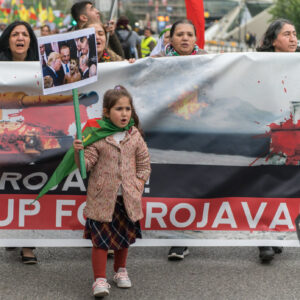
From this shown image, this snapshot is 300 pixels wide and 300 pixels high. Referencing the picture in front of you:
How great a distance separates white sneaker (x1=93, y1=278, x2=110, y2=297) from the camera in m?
4.07

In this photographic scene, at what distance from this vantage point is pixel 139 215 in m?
4.19

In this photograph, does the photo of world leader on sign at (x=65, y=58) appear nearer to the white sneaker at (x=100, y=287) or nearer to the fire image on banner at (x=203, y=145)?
the fire image on banner at (x=203, y=145)

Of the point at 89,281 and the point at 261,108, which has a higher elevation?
the point at 261,108

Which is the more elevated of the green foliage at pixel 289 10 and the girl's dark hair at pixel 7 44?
the girl's dark hair at pixel 7 44

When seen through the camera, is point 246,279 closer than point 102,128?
No

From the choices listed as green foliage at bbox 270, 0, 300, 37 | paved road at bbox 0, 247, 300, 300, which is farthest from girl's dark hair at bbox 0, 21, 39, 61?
green foliage at bbox 270, 0, 300, 37

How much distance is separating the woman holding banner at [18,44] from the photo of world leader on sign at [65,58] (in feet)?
3.77

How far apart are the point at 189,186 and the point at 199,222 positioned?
10.8 inches

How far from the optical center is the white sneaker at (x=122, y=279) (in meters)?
4.28

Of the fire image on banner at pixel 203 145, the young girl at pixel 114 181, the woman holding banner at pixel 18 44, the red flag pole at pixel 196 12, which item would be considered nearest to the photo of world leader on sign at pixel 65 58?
the young girl at pixel 114 181

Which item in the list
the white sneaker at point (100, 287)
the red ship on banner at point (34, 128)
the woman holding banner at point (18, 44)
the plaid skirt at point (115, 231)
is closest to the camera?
the white sneaker at point (100, 287)

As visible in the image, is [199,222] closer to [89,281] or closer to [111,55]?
[89,281]

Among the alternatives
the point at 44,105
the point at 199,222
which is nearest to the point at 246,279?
the point at 199,222

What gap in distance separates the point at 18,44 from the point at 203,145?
1.60 metres
